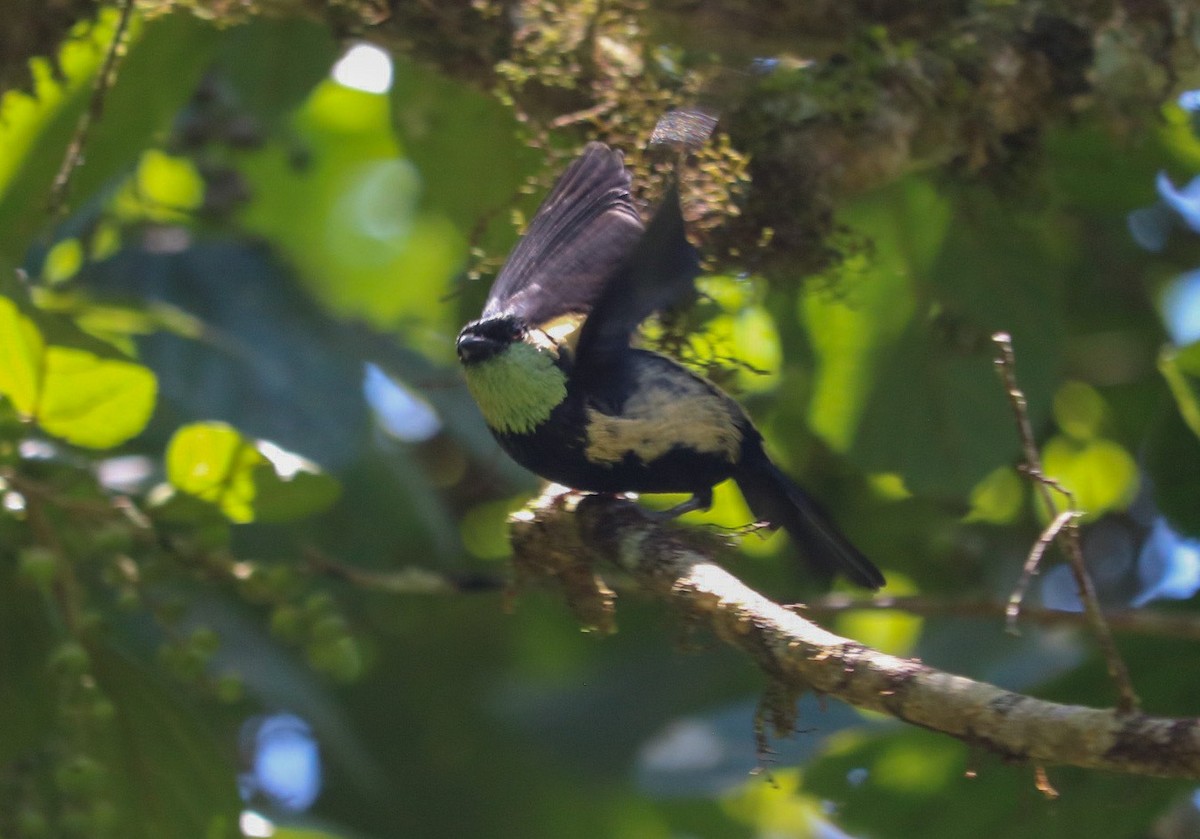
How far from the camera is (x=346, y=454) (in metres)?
2.69

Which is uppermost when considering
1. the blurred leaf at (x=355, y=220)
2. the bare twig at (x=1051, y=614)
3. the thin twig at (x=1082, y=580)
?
the thin twig at (x=1082, y=580)

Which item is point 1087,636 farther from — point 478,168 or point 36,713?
point 36,713

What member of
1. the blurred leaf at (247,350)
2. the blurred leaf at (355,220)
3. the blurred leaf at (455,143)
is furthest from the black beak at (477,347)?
the blurred leaf at (355,220)

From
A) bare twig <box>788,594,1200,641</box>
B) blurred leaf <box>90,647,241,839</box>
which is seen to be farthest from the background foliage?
bare twig <box>788,594,1200,641</box>

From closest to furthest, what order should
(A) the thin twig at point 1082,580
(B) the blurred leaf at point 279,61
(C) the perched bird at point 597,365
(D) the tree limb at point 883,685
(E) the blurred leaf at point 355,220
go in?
1. (D) the tree limb at point 883,685
2. (A) the thin twig at point 1082,580
3. (C) the perched bird at point 597,365
4. (B) the blurred leaf at point 279,61
5. (E) the blurred leaf at point 355,220

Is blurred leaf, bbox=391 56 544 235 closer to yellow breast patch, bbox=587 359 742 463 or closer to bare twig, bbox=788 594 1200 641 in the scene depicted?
yellow breast patch, bbox=587 359 742 463

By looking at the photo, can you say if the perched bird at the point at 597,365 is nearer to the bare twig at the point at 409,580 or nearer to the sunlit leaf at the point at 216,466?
the sunlit leaf at the point at 216,466

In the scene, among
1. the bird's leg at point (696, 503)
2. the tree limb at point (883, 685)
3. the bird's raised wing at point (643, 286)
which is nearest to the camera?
the tree limb at point (883, 685)

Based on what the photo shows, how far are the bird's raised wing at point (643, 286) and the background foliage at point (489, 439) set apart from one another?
0.21 metres

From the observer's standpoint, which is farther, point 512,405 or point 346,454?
point 346,454

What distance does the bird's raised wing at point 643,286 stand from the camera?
5.76ft

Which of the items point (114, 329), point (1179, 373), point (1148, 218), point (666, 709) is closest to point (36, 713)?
point (114, 329)

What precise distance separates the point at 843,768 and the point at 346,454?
3.48 feet

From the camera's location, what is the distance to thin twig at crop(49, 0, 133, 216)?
7.63 ft
